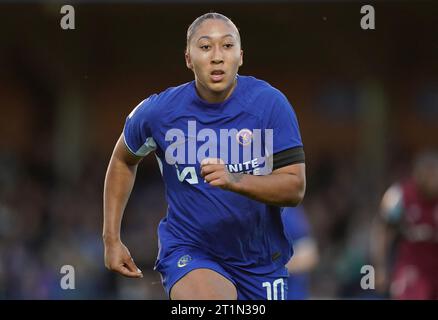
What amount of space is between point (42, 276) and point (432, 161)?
517 cm

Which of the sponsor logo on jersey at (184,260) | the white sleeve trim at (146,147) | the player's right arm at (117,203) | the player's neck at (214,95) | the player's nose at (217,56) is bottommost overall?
the sponsor logo on jersey at (184,260)

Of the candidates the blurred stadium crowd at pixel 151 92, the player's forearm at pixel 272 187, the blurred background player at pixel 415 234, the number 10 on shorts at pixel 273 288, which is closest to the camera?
the player's forearm at pixel 272 187

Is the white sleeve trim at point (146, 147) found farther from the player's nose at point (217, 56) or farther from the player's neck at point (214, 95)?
the player's nose at point (217, 56)

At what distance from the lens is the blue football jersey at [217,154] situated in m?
6.19

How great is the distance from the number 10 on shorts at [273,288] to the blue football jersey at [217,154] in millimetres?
155

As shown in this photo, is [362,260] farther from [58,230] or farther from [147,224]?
[58,230]

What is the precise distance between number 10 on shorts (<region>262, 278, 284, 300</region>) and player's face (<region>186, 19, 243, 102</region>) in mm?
1185

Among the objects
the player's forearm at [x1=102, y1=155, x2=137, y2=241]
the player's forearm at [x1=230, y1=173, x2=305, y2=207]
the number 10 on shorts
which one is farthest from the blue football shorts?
the player's forearm at [x1=230, y1=173, x2=305, y2=207]

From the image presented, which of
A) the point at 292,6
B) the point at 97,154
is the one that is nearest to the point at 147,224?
the point at 97,154

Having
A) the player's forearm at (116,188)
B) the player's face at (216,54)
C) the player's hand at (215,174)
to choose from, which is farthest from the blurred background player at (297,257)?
the player's hand at (215,174)

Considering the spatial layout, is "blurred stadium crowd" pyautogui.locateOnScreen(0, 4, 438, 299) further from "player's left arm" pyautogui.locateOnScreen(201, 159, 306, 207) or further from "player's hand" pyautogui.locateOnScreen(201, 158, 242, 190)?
"player's hand" pyautogui.locateOnScreen(201, 158, 242, 190)

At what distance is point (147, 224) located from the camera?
1448 centimetres

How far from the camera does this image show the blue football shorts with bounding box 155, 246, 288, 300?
6.15 m

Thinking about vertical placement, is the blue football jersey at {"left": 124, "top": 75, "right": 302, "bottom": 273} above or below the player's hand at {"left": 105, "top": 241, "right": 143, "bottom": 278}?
above
